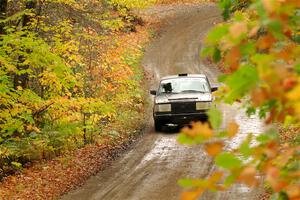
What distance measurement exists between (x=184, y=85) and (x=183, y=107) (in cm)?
110

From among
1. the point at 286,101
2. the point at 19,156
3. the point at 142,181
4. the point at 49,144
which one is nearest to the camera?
the point at 286,101

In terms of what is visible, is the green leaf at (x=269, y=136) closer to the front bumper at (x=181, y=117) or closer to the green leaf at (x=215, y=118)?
the green leaf at (x=215, y=118)

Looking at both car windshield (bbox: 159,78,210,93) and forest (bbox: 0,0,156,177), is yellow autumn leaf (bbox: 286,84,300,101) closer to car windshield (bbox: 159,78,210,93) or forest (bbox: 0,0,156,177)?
forest (bbox: 0,0,156,177)

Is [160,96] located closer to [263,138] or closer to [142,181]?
[142,181]

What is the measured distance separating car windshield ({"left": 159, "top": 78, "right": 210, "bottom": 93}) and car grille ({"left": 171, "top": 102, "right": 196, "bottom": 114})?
750 millimetres

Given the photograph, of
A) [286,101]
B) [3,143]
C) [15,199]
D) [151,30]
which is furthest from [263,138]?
[151,30]

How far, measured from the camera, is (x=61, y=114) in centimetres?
1320

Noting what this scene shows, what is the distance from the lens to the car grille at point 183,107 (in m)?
15.6

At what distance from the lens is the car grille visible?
15.6 metres

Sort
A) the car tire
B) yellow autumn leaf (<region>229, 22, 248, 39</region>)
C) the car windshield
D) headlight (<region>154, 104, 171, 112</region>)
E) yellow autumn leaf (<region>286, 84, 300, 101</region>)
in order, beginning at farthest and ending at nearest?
the car windshield < the car tire < headlight (<region>154, 104, 171, 112</region>) < yellow autumn leaf (<region>229, 22, 248, 39</region>) < yellow autumn leaf (<region>286, 84, 300, 101</region>)

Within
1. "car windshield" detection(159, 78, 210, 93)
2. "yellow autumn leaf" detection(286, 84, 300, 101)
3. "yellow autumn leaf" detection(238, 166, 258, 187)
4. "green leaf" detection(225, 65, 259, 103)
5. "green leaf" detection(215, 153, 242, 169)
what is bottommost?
"yellow autumn leaf" detection(238, 166, 258, 187)

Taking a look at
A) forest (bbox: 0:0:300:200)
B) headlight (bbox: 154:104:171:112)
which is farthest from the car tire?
forest (bbox: 0:0:300:200)

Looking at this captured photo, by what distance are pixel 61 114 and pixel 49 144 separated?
1.63m

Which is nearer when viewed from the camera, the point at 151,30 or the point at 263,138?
the point at 263,138
